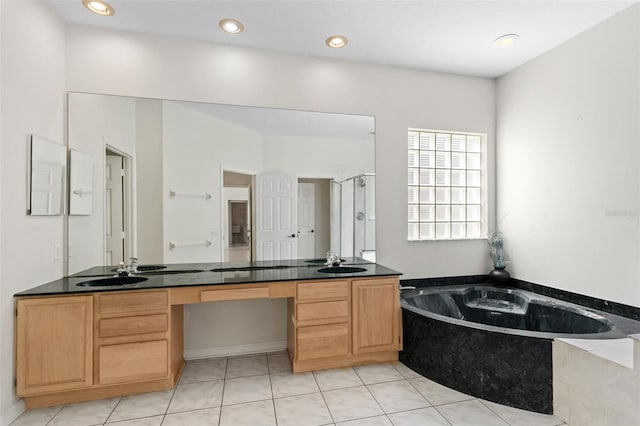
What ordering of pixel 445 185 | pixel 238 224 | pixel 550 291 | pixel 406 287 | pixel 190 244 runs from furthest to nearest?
pixel 445 185
pixel 406 287
pixel 550 291
pixel 238 224
pixel 190 244

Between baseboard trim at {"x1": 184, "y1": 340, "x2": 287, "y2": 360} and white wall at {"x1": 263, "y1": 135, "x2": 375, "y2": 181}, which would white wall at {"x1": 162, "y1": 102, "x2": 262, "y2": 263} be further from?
baseboard trim at {"x1": 184, "y1": 340, "x2": 287, "y2": 360}

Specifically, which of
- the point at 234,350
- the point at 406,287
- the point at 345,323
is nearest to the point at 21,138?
the point at 234,350

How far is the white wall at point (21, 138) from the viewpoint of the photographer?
1.92 m

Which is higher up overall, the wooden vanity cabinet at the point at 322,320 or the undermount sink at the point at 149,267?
the undermount sink at the point at 149,267

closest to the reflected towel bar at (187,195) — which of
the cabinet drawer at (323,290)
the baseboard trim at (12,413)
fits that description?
the cabinet drawer at (323,290)

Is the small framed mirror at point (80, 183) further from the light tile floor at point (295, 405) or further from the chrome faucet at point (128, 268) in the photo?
the light tile floor at point (295, 405)

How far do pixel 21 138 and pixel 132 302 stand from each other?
124 cm

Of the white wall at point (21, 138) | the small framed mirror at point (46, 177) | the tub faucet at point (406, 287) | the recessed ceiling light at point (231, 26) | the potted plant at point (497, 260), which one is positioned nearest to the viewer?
the white wall at point (21, 138)

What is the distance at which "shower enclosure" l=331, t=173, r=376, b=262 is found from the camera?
3150 mm

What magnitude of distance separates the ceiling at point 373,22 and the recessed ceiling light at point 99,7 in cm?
4

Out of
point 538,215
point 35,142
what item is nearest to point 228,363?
point 35,142

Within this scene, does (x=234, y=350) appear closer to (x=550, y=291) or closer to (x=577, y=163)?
(x=550, y=291)

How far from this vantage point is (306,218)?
306cm

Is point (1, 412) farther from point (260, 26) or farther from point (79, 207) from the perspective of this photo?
point (260, 26)
